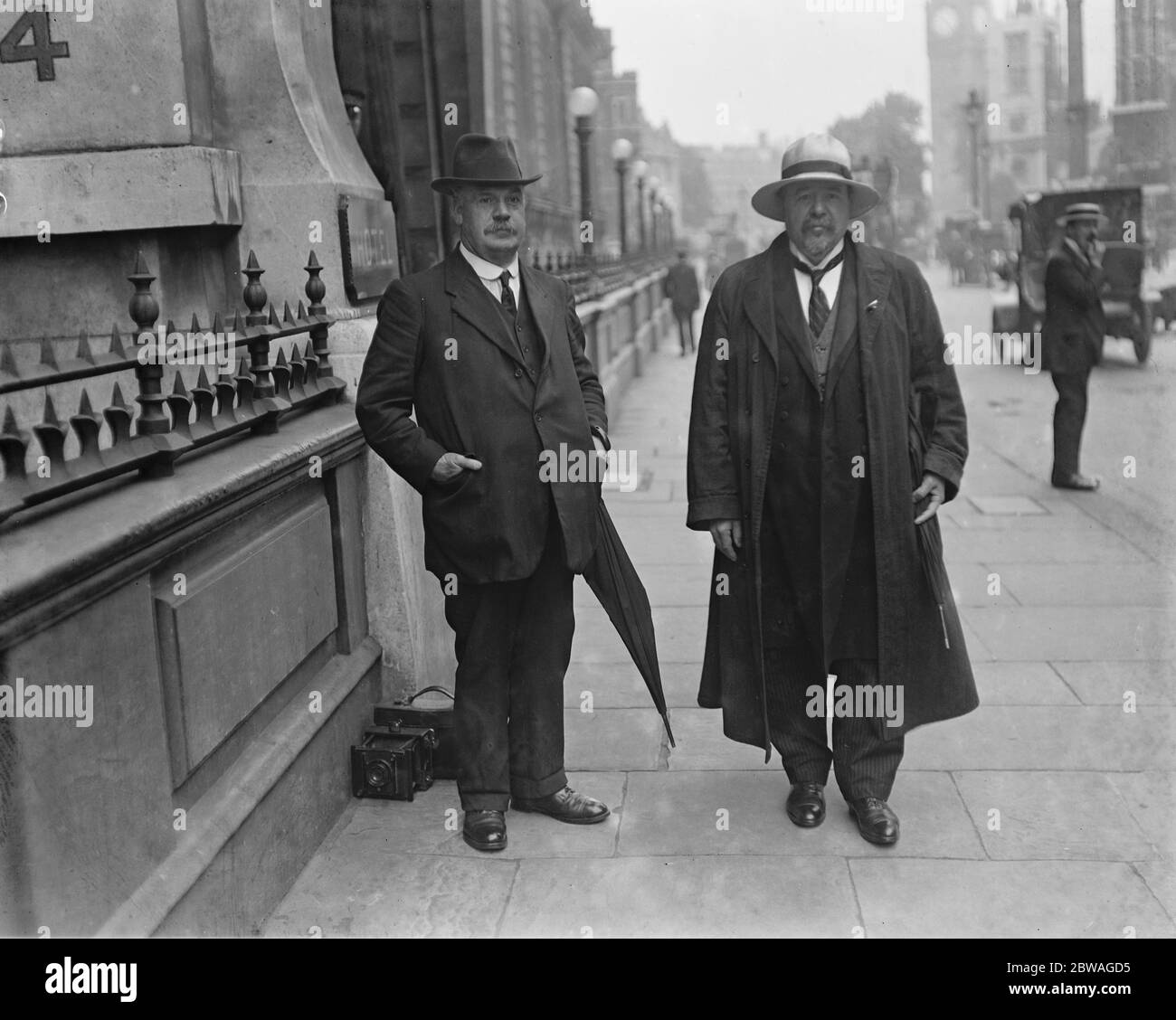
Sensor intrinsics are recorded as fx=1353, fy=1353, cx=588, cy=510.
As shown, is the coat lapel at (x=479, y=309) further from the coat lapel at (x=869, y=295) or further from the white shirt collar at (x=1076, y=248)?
the white shirt collar at (x=1076, y=248)

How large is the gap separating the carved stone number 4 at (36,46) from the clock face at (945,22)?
105m

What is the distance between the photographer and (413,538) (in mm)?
5492

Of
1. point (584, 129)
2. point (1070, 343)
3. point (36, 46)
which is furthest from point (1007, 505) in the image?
point (584, 129)

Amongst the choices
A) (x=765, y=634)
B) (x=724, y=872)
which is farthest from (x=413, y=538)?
(x=724, y=872)

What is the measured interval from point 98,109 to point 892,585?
11.8 feet

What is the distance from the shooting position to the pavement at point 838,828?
→ 3986 millimetres

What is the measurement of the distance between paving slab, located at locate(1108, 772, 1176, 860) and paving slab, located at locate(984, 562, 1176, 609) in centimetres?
253

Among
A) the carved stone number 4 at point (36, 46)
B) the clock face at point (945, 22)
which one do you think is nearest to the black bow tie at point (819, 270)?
the carved stone number 4 at point (36, 46)

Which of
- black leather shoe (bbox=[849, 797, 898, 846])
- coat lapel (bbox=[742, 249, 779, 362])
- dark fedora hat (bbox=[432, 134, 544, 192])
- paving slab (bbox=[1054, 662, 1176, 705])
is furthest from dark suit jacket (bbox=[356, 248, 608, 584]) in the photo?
paving slab (bbox=[1054, 662, 1176, 705])

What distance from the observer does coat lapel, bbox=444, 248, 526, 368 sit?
436 cm

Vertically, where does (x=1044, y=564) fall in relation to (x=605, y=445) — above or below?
below

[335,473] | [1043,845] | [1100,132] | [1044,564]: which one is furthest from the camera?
[1100,132]
